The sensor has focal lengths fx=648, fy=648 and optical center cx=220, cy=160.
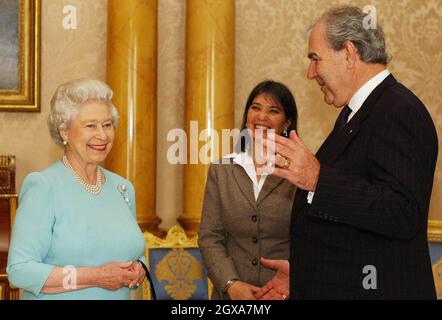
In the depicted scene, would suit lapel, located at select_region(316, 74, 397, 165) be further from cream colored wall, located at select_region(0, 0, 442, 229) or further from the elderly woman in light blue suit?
cream colored wall, located at select_region(0, 0, 442, 229)

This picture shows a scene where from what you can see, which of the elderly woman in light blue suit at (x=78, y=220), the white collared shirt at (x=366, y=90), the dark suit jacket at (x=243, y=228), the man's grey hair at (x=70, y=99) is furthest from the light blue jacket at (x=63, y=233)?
the white collared shirt at (x=366, y=90)

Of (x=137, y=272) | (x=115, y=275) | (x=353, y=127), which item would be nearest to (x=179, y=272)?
(x=137, y=272)

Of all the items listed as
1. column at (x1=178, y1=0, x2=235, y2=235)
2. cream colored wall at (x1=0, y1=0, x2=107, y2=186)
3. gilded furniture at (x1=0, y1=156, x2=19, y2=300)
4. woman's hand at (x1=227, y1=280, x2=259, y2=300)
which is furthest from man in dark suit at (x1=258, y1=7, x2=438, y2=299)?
cream colored wall at (x1=0, y1=0, x2=107, y2=186)

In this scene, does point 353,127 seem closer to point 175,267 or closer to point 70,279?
point 70,279

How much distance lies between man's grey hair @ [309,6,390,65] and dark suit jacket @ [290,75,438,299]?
4.3 inches

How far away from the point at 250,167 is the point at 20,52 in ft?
8.56

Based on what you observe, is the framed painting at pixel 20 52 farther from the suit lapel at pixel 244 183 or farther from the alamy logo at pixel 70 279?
the alamy logo at pixel 70 279

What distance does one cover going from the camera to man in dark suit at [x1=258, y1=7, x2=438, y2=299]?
6.65 feet

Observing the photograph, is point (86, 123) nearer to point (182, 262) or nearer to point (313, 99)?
point (182, 262)

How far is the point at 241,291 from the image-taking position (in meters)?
3.00

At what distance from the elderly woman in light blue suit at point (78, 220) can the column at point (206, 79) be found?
78.4 inches

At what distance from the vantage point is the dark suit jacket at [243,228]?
3.12 meters

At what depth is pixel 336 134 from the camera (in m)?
2.37
